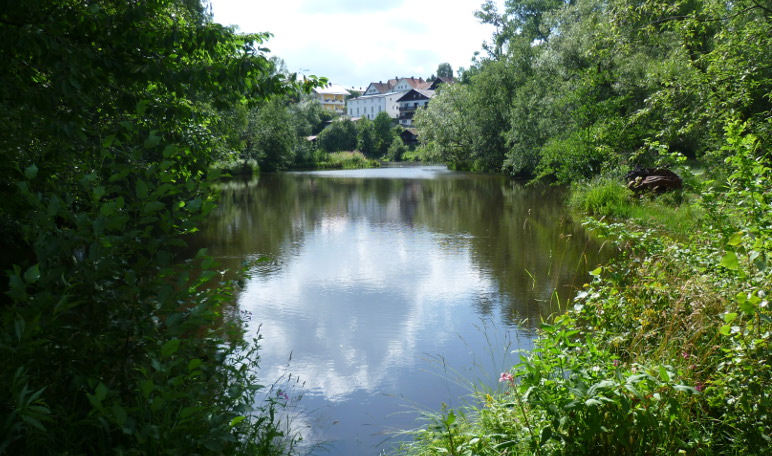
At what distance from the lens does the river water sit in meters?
4.65

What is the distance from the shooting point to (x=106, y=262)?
7.57 ft

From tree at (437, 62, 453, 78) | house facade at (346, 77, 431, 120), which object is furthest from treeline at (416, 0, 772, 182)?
tree at (437, 62, 453, 78)

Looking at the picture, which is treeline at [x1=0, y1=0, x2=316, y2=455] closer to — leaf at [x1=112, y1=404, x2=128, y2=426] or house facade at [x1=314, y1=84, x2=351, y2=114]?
leaf at [x1=112, y1=404, x2=128, y2=426]

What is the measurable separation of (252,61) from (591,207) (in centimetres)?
1264

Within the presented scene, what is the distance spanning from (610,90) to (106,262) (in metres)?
20.0

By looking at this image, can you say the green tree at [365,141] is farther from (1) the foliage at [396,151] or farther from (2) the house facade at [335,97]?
(2) the house facade at [335,97]

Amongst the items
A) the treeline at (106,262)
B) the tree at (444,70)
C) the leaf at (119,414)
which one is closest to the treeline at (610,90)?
the treeline at (106,262)

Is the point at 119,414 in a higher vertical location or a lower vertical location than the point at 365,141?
lower

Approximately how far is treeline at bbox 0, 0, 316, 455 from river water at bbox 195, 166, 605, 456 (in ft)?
1.76

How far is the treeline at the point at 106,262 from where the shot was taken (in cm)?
219

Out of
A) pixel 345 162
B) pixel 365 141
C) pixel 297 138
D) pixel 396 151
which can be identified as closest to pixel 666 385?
pixel 297 138

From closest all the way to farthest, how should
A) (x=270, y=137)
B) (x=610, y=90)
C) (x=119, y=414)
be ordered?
(x=119, y=414), (x=610, y=90), (x=270, y=137)

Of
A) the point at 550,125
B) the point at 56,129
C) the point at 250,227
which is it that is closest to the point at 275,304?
the point at 56,129

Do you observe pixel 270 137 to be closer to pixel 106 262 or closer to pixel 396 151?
pixel 396 151
